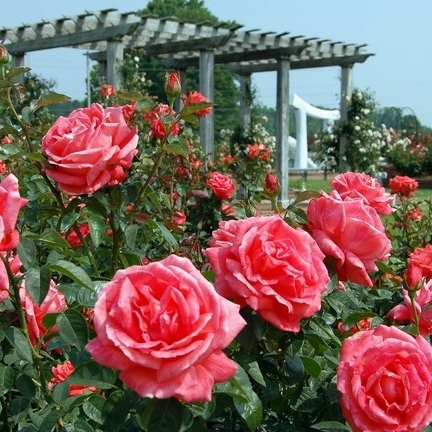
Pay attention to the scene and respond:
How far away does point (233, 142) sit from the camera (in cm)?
1314

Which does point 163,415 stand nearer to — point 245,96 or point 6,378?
point 6,378

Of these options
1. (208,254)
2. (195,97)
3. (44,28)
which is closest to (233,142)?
(44,28)

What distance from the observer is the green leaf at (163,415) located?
812 mm

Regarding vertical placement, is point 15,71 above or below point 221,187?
above

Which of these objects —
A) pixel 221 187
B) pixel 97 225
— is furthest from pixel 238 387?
pixel 221 187

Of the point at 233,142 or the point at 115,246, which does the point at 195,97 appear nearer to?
the point at 115,246

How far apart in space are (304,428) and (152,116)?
6.40 ft

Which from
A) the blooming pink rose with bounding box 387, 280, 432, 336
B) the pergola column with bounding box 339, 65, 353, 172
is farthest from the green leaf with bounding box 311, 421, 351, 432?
the pergola column with bounding box 339, 65, 353, 172

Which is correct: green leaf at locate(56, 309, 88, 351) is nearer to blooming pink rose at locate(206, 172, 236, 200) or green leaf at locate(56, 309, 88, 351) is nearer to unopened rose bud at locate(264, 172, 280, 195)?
unopened rose bud at locate(264, 172, 280, 195)

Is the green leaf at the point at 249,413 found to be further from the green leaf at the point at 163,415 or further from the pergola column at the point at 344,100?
the pergola column at the point at 344,100

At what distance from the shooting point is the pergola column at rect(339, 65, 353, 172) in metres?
12.7

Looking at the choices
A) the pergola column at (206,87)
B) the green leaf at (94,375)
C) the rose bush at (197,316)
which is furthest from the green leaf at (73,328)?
the pergola column at (206,87)

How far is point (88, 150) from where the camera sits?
112 centimetres

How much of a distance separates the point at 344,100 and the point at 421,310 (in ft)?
39.2
